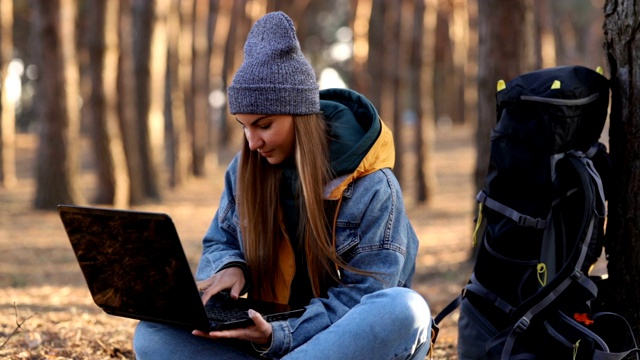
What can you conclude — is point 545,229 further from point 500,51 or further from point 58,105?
point 58,105

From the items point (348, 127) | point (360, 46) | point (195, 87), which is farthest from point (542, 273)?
point (195, 87)

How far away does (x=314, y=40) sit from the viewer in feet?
133

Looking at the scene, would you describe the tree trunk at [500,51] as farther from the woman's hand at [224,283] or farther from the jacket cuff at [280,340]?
the jacket cuff at [280,340]

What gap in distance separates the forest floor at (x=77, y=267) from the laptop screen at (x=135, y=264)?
0.81m

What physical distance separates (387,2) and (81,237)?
47.3ft

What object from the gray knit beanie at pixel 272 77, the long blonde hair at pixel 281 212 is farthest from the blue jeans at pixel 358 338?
the gray knit beanie at pixel 272 77

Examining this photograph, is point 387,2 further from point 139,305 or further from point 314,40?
point 314,40

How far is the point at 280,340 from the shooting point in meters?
2.94

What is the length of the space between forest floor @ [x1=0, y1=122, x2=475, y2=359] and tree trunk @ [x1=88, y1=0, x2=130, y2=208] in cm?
Result: 100

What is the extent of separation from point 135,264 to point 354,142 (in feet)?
3.09

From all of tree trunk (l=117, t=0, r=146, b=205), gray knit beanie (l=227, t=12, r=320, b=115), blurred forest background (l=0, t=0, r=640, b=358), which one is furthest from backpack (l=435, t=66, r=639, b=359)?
tree trunk (l=117, t=0, r=146, b=205)

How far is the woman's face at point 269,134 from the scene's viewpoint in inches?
128

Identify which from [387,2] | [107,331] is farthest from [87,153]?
[107,331]

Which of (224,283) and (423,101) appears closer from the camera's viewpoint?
(224,283)
